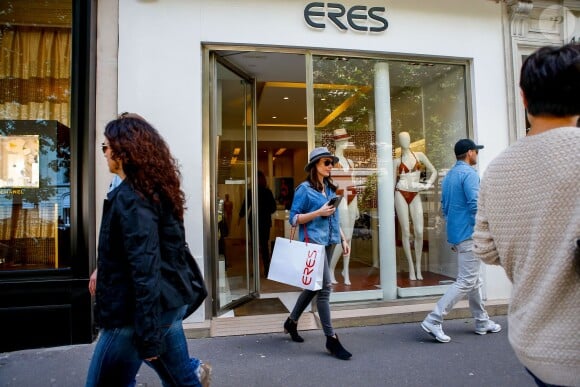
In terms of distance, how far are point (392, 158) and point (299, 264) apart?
9.14 feet

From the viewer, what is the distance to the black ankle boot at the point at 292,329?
158 inches

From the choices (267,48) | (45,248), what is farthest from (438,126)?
(45,248)

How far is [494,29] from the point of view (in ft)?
17.9

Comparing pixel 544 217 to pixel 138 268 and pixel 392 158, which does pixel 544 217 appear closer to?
pixel 138 268

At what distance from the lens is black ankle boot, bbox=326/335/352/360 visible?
11.8 feet

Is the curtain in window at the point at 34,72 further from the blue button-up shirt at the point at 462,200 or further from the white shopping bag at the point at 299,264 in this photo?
the blue button-up shirt at the point at 462,200

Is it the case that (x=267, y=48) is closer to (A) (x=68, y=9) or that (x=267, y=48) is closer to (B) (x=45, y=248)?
(A) (x=68, y=9)

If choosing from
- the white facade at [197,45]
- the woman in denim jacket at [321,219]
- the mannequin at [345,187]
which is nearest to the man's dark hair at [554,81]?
the woman in denim jacket at [321,219]

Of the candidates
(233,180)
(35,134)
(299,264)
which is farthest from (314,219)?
(35,134)

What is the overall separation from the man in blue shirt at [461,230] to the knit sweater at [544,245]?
2710 millimetres

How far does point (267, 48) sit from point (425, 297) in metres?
3.88

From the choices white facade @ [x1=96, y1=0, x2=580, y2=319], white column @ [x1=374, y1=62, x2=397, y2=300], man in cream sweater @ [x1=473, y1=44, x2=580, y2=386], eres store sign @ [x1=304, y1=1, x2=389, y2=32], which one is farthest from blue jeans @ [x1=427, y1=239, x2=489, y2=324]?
eres store sign @ [x1=304, y1=1, x2=389, y2=32]

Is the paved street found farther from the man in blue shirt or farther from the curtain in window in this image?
the curtain in window

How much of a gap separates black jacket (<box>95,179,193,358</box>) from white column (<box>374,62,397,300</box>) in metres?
3.98
